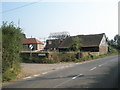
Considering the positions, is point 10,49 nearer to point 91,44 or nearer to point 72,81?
point 72,81

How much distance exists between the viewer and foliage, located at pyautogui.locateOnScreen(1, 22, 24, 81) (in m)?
16.5

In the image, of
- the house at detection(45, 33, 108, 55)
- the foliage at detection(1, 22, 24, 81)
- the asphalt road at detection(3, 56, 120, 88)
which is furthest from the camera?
the house at detection(45, 33, 108, 55)

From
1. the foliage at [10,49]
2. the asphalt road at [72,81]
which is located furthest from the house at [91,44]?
the foliage at [10,49]

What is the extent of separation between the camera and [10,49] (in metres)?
17.1

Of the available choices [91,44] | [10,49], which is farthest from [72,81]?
[91,44]

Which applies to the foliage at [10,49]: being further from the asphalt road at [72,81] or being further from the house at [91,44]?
the house at [91,44]

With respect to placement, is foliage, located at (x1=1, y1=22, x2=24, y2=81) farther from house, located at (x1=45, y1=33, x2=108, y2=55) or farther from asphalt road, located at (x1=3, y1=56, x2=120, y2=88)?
house, located at (x1=45, y1=33, x2=108, y2=55)

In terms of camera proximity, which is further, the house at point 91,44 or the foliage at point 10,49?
the house at point 91,44

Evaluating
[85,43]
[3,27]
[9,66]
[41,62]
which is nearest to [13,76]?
[9,66]

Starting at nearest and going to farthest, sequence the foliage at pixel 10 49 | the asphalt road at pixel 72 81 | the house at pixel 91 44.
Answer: the asphalt road at pixel 72 81 → the foliage at pixel 10 49 → the house at pixel 91 44

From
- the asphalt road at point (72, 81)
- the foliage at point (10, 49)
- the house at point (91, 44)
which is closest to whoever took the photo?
the asphalt road at point (72, 81)

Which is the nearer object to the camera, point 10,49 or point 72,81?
point 72,81

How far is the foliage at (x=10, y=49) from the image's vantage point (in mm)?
16516

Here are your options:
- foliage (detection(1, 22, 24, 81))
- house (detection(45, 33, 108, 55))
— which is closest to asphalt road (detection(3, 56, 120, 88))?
foliage (detection(1, 22, 24, 81))
